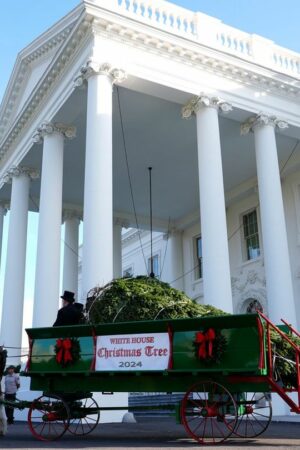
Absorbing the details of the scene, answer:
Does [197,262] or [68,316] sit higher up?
[197,262]

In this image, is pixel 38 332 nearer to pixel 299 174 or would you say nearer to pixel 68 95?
pixel 68 95

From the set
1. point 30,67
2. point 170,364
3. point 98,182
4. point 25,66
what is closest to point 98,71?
point 98,182

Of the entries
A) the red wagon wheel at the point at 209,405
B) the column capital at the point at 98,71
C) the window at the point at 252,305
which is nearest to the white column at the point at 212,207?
the column capital at the point at 98,71

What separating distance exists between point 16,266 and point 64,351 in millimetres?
11801

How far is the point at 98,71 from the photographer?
13.9 metres

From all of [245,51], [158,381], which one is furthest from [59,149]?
[158,381]

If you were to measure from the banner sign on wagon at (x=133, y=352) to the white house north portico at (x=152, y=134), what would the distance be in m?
4.82

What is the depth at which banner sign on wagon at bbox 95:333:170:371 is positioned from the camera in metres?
6.91

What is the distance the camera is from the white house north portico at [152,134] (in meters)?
14.0

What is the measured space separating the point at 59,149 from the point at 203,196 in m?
4.90

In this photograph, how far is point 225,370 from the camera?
6.43m

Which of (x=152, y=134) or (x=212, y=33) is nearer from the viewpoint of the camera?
(x=212, y=33)

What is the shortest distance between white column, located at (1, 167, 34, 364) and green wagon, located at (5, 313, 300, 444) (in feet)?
34.2

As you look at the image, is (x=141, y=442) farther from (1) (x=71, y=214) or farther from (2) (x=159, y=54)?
(1) (x=71, y=214)
